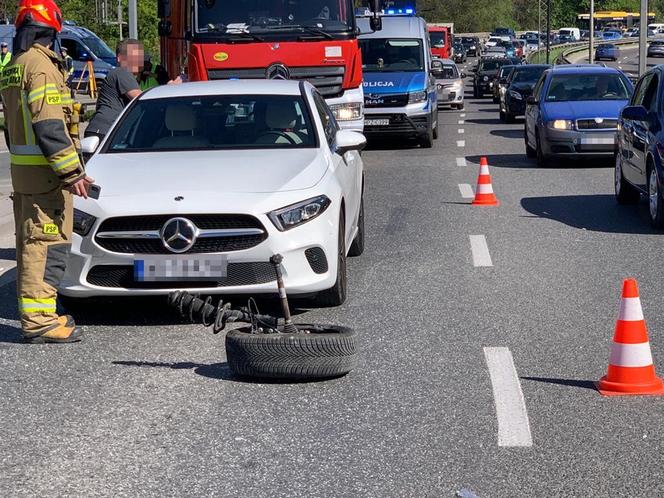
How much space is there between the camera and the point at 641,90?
1484 cm

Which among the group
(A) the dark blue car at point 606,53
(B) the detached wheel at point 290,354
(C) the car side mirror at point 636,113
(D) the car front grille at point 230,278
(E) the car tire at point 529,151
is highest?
(C) the car side mirror at point 636,113

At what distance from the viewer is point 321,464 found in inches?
219

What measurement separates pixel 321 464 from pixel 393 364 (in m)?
1.93

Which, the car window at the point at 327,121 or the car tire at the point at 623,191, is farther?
the car tire at the point at 623,191

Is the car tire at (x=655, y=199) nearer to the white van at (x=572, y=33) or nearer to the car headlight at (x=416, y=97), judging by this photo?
the car headlight at (x=416, y=97)

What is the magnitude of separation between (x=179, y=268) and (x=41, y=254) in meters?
0.81

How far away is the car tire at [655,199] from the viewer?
1299 cm

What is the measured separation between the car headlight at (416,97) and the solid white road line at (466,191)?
6.71 m

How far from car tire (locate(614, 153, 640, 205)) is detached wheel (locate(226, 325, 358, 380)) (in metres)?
8.75

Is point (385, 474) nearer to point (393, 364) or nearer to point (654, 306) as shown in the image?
point (393, 364)

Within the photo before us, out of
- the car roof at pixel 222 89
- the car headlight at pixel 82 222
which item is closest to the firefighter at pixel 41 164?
the car headlight at pixel 82 222

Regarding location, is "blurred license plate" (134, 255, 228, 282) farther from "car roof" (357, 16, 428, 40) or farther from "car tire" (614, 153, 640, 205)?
"car roof" (357, 16, 428, 40)

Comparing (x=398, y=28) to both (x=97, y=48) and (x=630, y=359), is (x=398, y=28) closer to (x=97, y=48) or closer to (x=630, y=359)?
(x=630, y=359)

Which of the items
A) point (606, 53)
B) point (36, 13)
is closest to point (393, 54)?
point (36, 13)
